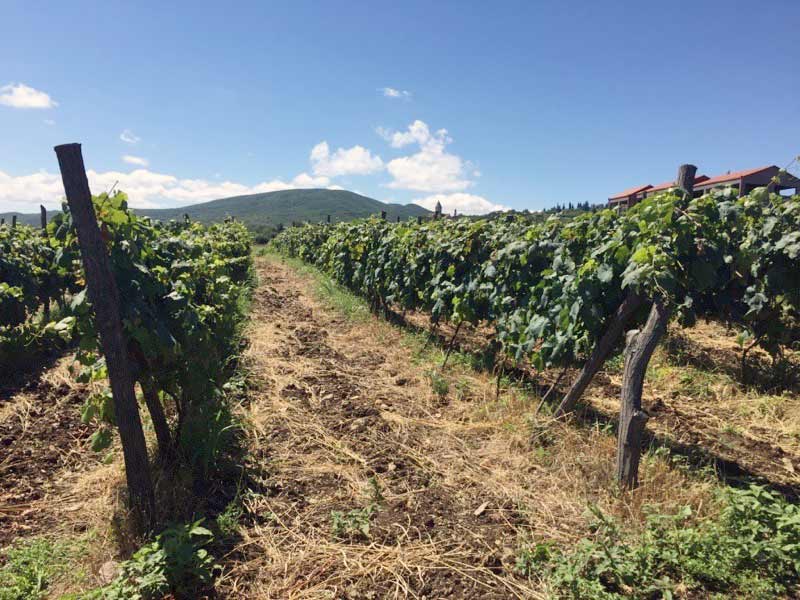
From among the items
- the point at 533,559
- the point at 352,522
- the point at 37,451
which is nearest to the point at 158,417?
the point at 37,451

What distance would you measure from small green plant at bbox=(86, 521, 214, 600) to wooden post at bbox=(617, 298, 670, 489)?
282 centimetres

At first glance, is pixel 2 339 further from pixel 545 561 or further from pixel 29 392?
pixel 545 561

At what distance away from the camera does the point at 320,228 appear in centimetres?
2017

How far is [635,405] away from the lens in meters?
3.38

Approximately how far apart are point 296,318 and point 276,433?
5.22 m

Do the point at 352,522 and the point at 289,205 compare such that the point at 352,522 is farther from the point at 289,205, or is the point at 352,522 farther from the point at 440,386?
the point at 289,205

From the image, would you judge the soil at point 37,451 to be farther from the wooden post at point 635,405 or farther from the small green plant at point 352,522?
the wooden post at point 635,405

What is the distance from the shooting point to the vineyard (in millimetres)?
2584

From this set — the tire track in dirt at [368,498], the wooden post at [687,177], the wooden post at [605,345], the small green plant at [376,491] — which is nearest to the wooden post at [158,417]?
the tire track in dirt at [368,498]

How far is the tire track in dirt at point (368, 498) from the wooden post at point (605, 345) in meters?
0.91

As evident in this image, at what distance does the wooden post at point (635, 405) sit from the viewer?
10.9 feet

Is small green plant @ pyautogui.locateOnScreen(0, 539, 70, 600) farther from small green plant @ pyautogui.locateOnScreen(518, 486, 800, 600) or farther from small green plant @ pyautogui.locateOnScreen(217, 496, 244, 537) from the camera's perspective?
small green plant @ pyautogui.locateOnScreen(518, 486, 800, 600)

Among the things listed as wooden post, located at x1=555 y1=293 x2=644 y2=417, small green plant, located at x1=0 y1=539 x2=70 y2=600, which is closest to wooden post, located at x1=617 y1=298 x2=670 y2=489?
wooden post, located at x1=555 y1=293 x2=644 y2=417

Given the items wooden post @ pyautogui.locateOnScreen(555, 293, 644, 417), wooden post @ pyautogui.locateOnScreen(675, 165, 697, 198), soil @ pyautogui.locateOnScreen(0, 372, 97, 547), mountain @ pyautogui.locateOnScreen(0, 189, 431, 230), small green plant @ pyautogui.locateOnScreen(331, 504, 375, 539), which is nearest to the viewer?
small green plant @ pyautogui.locateOnScreen(331, 504, 375, 539)
